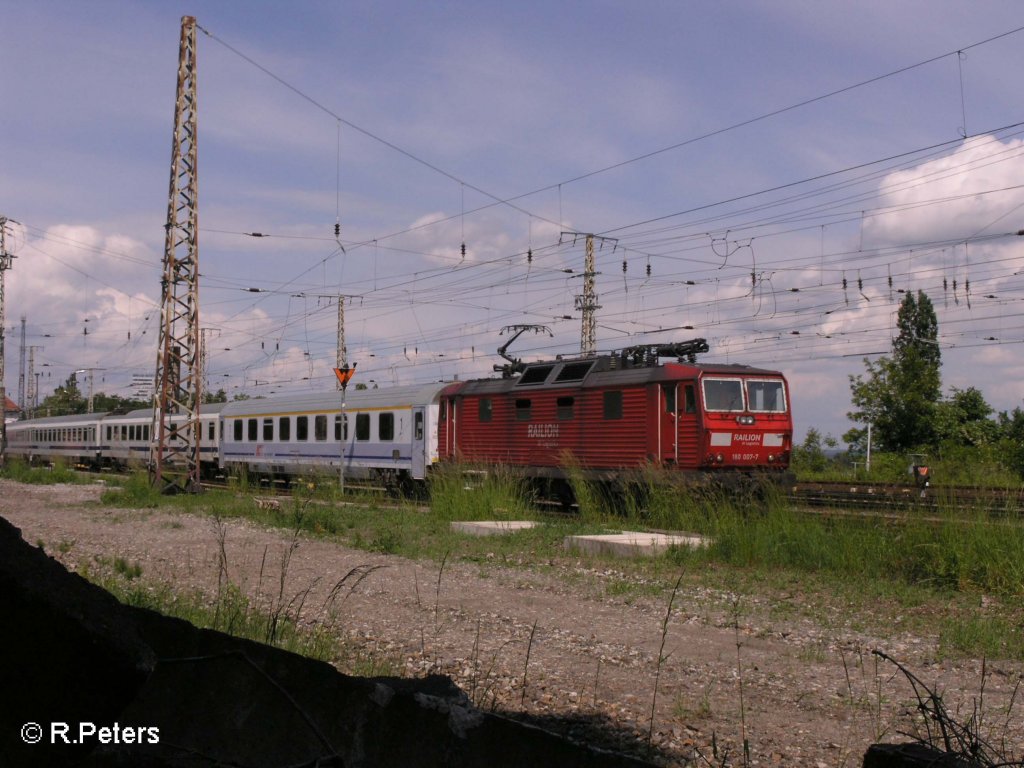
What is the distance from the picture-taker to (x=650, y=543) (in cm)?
1163

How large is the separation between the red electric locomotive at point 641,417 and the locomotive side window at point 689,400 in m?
0.02

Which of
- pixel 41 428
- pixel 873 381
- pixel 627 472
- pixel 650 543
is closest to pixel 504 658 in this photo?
pixel 650 543

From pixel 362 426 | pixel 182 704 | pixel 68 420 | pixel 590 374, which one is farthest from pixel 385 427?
pixel 68 420

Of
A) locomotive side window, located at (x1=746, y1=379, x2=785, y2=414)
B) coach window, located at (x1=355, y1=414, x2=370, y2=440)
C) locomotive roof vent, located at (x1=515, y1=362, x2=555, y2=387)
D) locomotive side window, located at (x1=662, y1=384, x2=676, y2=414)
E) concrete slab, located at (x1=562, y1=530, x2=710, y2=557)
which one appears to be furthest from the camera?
coach window, located at (x1=355, y1=414, x2=370, y2=440)

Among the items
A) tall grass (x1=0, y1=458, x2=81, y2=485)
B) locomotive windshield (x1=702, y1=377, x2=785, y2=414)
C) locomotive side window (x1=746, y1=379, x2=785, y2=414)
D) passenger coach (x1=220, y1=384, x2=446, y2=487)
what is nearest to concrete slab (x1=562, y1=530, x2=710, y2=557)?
locomotive windshield (x1=702, y1=377, x2=785, y2=414)

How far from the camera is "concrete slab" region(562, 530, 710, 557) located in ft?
37.6

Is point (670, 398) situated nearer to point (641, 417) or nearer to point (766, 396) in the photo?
point (641, 417)

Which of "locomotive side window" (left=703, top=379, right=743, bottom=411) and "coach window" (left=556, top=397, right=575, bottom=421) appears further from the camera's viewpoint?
"coach window" (left=556, top=397, right=575, bottom=421)

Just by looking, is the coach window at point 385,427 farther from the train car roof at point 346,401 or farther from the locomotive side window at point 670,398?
the locomotive side window at point 670,398

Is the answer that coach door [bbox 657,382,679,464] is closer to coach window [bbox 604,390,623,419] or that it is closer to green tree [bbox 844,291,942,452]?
coach window [bbox 604,390,623,419]

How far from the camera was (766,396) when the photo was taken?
746 inches

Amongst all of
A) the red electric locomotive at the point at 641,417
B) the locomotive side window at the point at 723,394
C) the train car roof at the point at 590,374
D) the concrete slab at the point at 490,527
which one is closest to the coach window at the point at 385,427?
the train car roof at the point at 590,374

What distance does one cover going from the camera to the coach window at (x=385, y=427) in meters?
26.3

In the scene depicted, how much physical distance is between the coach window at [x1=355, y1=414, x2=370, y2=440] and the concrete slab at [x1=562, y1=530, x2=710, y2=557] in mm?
15841
